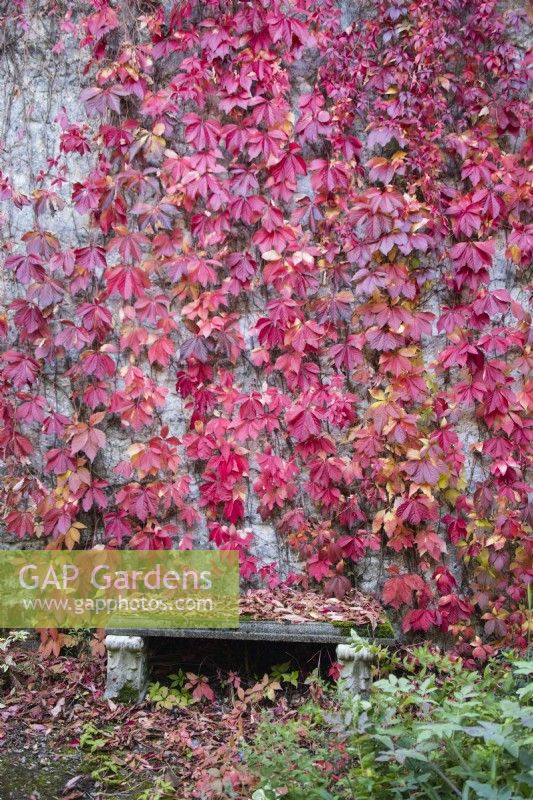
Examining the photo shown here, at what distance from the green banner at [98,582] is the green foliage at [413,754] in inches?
45.5

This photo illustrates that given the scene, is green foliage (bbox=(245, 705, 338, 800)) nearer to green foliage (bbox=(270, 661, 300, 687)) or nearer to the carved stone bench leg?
the carved stone bench leg

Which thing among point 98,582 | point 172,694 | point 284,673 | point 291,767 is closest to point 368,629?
point 284,673

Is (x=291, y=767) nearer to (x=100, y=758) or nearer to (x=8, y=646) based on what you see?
(x=100, y=758)

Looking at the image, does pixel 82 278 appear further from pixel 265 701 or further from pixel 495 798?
pixel 495 798

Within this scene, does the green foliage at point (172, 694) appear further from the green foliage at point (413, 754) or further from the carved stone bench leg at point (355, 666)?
the green foliage at point (413, 754)

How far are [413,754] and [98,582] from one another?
6.93 ft

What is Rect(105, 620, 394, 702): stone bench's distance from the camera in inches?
119

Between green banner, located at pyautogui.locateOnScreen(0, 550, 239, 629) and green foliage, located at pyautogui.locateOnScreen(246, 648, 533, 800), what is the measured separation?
3.79 ft

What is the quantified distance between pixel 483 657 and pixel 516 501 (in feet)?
2.34

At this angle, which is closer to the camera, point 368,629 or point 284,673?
point 368,629

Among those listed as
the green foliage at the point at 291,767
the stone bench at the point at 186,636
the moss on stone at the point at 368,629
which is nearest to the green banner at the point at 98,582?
the stone bench at the point at 186,636

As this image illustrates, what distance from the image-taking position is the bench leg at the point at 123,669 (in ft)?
9.99

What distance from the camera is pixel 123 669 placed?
3.07m

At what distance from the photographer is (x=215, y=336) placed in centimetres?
339
